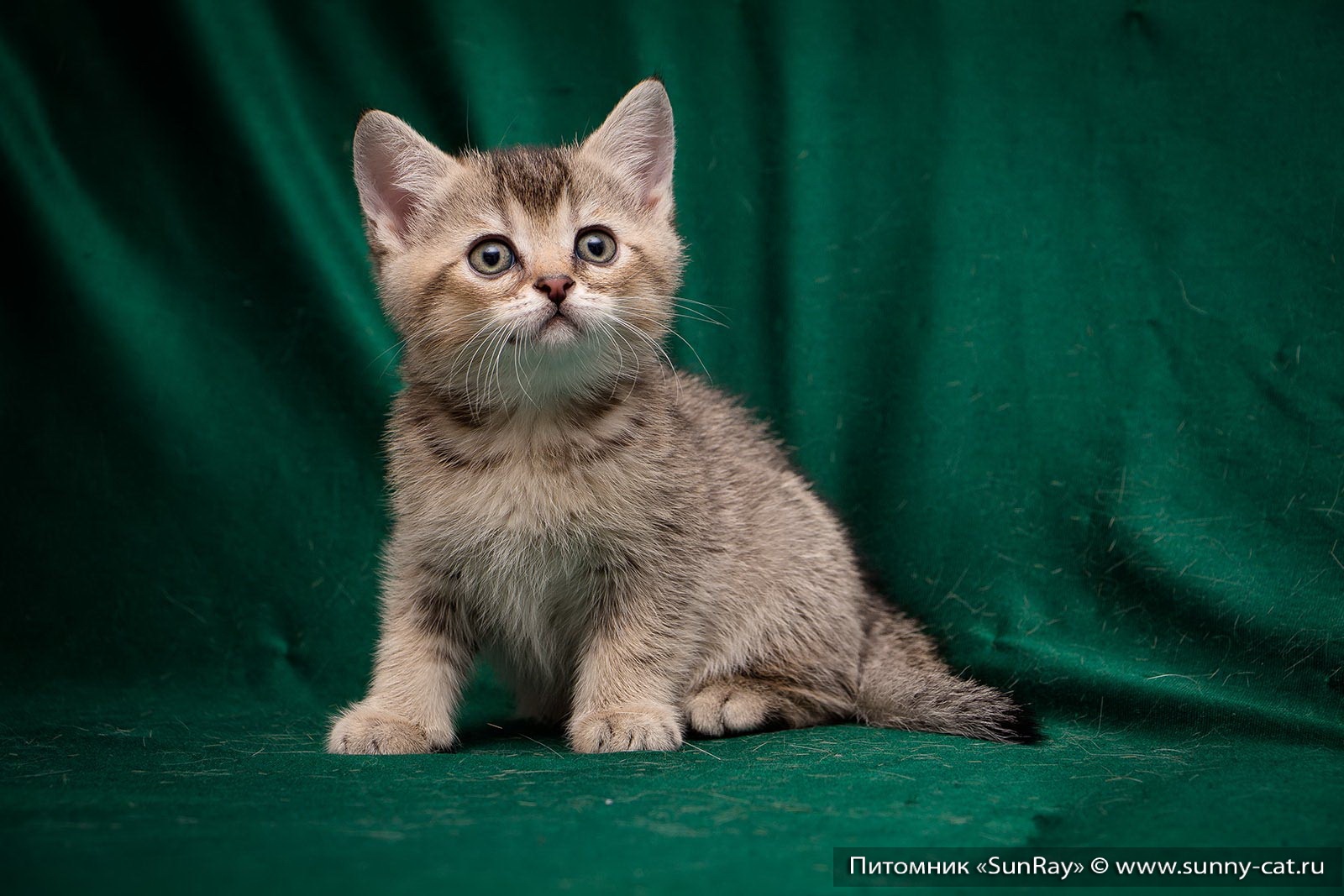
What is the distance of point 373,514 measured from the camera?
262cm

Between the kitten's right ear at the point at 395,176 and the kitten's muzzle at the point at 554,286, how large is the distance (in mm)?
341

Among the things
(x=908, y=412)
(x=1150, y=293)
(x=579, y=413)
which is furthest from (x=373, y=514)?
(x=1150, y=293)

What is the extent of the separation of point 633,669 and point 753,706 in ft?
0.78

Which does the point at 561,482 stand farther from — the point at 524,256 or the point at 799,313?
the point at 799,313

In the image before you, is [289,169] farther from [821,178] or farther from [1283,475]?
[1283,475]

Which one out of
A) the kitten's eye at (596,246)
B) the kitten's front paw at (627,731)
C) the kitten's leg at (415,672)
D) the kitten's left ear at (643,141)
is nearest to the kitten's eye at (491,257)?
the kitten's eye at (596,246)

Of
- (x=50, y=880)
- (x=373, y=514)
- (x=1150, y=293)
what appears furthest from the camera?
(x=373, y=514)

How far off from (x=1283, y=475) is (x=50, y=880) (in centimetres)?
205

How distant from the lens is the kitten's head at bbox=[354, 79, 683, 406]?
6.02ft

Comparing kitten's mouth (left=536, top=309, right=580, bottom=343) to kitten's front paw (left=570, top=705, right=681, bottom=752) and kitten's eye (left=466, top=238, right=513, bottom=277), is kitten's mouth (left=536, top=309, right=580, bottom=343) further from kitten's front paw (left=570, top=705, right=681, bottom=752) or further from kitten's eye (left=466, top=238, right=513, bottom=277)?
kitten's front paw (left=570, top=705, right=681, bottom=752)

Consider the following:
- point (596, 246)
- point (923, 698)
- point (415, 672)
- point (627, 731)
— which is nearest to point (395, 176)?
point (596, 246)

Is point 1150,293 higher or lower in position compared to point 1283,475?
higher

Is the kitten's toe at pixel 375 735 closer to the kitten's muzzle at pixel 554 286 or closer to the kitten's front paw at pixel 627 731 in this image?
the kitten's front paw at pixel 627 731

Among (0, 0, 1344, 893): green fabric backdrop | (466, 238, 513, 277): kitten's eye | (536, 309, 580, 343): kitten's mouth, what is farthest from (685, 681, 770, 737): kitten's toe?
(466, 238, 513, 277): kitten's eye
